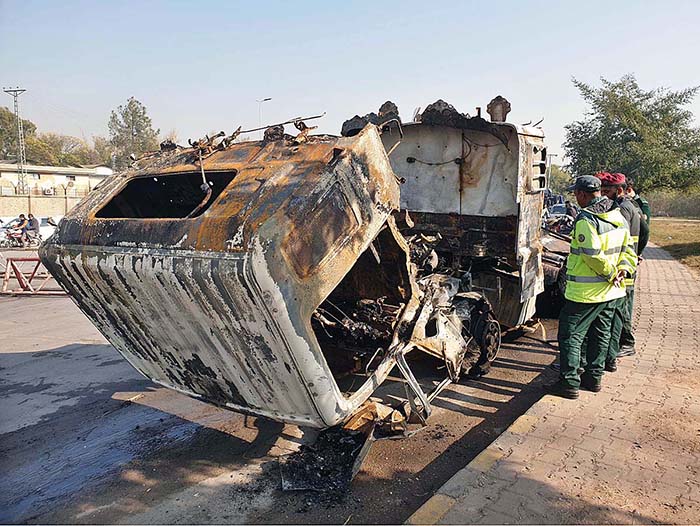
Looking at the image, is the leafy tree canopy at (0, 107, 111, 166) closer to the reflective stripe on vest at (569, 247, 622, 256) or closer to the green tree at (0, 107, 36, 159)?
the green tree at (0, 107, 36, 159)

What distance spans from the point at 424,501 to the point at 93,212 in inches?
112

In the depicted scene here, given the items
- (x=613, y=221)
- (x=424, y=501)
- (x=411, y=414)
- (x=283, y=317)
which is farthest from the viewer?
(x=613, y=221)

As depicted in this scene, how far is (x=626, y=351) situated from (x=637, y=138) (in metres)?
14.1

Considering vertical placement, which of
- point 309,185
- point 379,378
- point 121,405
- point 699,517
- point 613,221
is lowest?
point 121,405

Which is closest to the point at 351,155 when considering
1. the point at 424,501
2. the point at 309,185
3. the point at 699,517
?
the point at 309,185

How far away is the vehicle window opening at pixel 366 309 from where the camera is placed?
3.90m

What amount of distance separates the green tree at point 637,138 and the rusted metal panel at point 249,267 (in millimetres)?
16268

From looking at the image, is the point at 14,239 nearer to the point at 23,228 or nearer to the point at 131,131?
the point at 23,228

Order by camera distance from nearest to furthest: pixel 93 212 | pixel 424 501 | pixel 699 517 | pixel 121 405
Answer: pixel 699 517, pixel 424 501, pixel 93 212, pixel 121 405

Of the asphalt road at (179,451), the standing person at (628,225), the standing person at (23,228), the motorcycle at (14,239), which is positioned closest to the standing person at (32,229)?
the motorcycle at (14,239)

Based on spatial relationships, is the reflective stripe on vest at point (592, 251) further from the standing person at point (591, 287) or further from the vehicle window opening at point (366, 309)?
the vehicle window opening at point (366, 309)

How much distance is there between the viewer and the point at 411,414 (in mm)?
4141

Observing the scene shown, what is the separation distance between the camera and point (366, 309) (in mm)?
4117

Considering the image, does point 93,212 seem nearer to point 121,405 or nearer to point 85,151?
point 121,405
